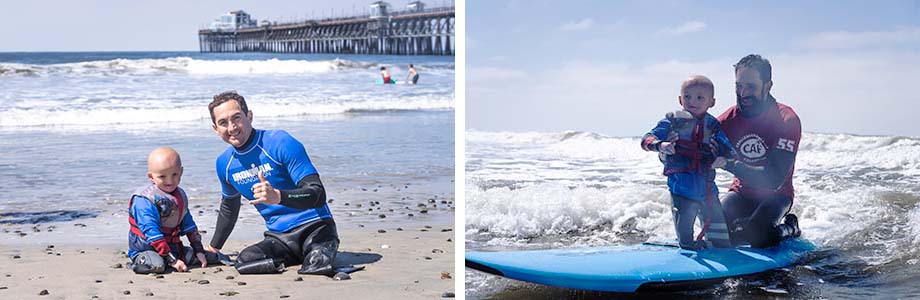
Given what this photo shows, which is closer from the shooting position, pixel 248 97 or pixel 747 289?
pixel 747 289

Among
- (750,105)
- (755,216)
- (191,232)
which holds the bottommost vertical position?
(191,232)

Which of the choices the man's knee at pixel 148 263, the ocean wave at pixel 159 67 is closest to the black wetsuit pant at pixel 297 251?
the man's knee at pixel 148 263

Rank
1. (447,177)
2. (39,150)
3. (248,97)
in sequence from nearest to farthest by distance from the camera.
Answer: (447,177) < (39,150) < (248,97)

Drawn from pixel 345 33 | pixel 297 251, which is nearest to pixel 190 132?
pixel 297 251

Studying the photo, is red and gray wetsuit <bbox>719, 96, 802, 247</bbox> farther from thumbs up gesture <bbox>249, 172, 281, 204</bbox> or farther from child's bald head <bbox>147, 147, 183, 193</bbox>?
child's bald head <bbox>147, 147, 183, 193</bbox>

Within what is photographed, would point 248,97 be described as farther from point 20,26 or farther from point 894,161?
point 894,161

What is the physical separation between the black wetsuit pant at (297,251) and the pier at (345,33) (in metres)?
5.18

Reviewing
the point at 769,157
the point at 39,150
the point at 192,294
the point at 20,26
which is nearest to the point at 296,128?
the point at 39,150

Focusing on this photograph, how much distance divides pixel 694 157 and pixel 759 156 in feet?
0.74

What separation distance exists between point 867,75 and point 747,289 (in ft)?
2.48

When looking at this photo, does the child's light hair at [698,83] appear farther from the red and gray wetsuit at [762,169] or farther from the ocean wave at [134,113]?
the ocean wave at [134,113]

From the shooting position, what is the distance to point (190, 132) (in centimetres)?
665

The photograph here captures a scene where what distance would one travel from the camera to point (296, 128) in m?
7.02

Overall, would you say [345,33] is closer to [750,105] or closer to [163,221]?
[163,221]
